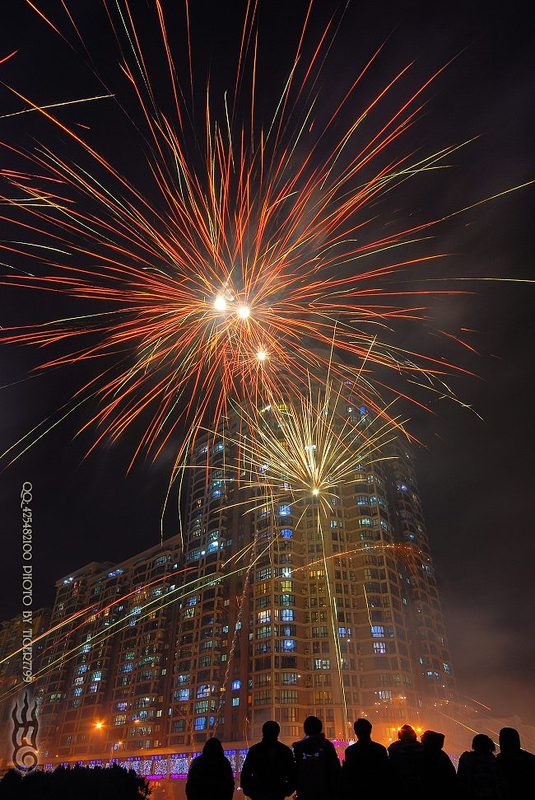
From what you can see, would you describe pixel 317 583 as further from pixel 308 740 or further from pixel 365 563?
pixel 308 740

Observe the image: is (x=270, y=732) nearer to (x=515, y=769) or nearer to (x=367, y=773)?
(x=367, y=773)

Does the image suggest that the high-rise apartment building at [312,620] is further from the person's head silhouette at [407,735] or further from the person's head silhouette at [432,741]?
the person's head silhouette at [432,741]

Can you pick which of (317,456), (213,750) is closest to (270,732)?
(213,750)

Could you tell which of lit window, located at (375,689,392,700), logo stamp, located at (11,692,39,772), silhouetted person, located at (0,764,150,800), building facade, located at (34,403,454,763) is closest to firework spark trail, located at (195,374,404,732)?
building facade, located at (34,403,454,763)

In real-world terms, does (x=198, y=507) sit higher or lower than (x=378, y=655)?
higher

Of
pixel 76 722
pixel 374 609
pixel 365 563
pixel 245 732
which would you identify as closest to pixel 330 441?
pixel 365 563

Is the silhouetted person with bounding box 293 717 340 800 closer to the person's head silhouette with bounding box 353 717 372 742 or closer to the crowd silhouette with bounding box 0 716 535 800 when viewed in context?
the crowd silhouette with bounding box 0 716 535 800

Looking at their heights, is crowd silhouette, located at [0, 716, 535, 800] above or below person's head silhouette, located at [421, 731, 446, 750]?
below
